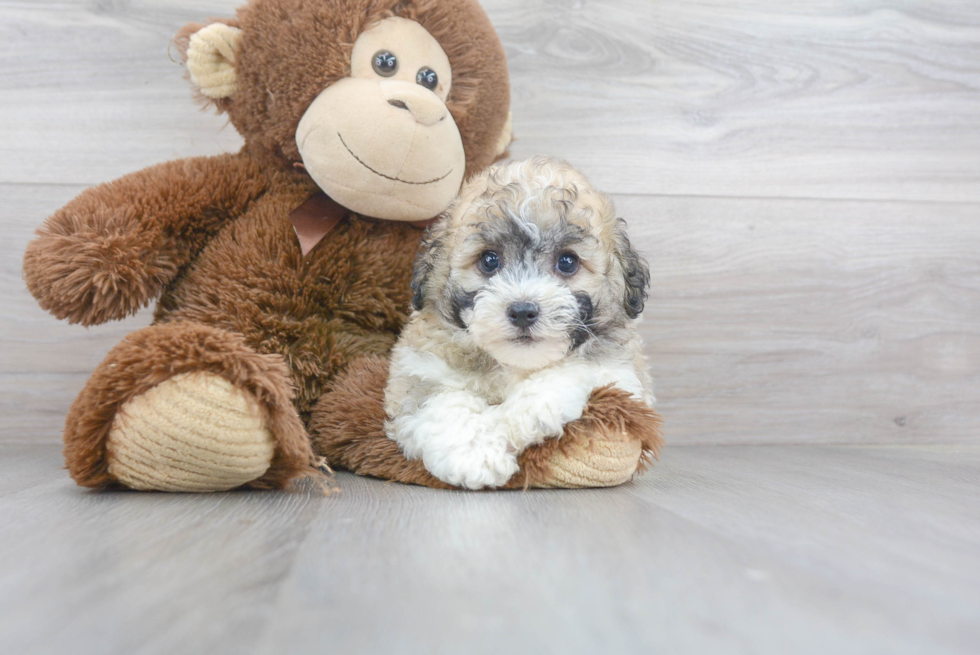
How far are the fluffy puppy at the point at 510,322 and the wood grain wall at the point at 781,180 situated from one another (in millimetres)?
787

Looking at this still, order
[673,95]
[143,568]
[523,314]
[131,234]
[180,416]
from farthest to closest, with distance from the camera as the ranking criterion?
[673,95]
[131,234]
[523,314]
[180,416]
[143,568]

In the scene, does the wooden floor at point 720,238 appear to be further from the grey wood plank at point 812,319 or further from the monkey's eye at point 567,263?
the monkey's eye at point 567,263

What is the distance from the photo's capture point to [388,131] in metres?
1.52

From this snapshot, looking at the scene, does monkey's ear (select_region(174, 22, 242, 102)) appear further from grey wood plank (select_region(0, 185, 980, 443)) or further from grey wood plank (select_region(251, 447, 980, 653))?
grey wood plank (select_region(0, 185, 980, 443))

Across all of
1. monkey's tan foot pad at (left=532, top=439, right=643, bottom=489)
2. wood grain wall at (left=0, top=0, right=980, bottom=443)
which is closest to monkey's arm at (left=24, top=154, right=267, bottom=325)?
wood grain wall at (left=0, top=0, right=980, bottom=443)

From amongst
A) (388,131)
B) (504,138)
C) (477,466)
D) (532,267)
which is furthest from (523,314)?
(504,138)

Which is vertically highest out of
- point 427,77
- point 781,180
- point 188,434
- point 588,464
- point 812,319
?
point 427,77

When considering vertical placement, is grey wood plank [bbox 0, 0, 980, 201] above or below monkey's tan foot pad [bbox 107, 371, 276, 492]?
above

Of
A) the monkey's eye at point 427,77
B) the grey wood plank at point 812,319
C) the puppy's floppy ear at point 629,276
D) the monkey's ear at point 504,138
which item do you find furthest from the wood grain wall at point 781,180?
the puppy's floppy ear at point 629,276

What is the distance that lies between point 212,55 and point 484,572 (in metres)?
1.34

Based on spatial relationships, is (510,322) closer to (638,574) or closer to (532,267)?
(532,267)

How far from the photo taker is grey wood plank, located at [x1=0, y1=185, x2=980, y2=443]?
227 centimetres

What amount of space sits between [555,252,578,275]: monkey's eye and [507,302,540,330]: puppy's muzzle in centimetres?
14

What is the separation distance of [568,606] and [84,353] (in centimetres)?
181
